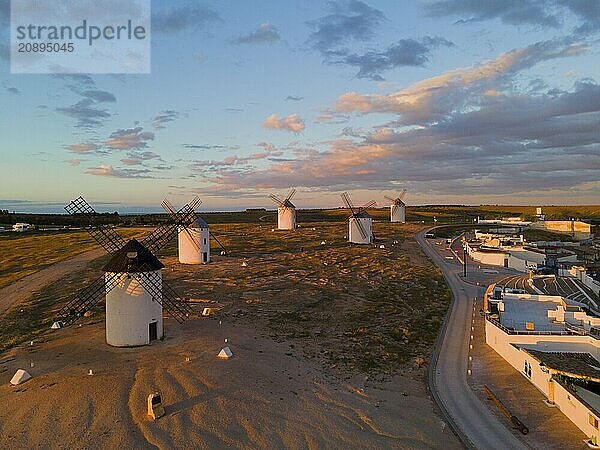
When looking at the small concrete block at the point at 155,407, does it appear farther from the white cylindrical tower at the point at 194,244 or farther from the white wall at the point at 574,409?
the white cylindrical tower at the point at 194,244

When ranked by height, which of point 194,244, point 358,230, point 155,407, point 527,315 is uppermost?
point 358,230

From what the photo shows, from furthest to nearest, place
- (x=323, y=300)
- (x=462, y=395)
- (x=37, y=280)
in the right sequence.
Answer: (x=37, y=280) < (x=323, y=300) < (x=462, y=395)

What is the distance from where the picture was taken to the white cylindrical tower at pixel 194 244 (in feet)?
184

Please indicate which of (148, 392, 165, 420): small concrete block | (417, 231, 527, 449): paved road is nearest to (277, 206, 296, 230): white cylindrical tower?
(417, 231, 527, 449): paved road

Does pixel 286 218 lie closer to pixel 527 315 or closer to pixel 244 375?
pixel 527 315

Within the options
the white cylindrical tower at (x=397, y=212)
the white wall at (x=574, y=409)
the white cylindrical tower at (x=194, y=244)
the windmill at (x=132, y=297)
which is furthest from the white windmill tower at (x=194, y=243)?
the white cylindrical tower at (x=397, y=212)

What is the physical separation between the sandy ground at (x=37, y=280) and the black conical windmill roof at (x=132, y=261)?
60.2ft

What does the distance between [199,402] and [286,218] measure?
80347 millimetres

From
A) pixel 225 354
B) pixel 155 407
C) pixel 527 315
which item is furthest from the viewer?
pixel 527 315

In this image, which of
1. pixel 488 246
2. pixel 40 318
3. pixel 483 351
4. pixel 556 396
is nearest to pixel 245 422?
pixel 556 396

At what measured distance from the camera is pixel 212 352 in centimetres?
2548

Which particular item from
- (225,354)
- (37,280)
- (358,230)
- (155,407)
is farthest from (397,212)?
(155,407)

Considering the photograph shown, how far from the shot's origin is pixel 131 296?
25.4m

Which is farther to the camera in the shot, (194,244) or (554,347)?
(194,244)
